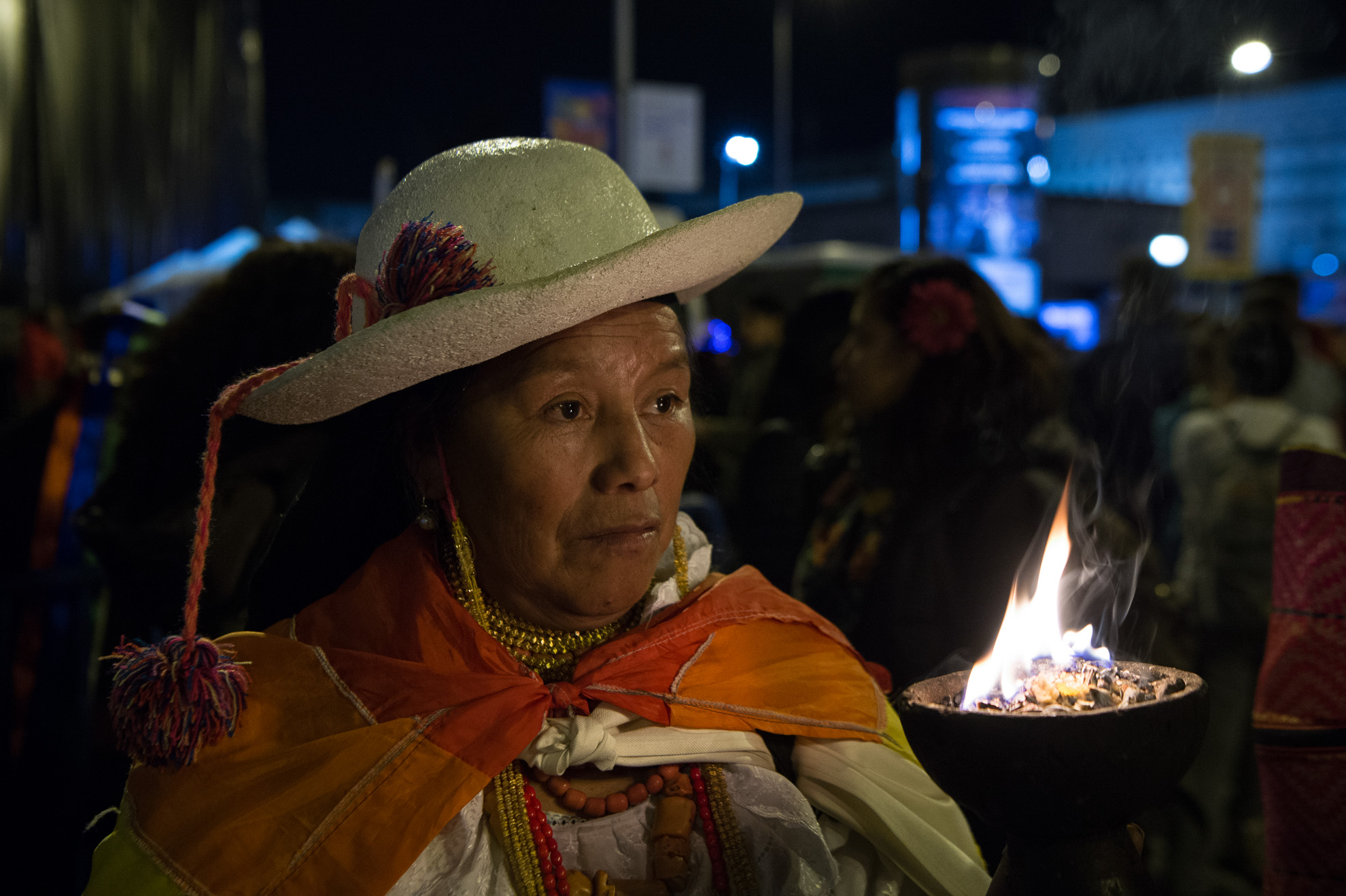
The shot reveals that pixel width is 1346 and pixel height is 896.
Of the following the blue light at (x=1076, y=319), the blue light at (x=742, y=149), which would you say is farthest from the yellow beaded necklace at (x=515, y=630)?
the blue light at (x=1076, y=319)

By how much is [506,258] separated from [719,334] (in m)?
13.9

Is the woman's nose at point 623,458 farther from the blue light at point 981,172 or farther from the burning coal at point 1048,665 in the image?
the blue light at point 981,172

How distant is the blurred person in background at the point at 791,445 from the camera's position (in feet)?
17.8

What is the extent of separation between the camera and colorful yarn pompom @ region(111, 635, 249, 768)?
1552 mm

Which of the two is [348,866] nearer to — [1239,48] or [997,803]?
[997,803]

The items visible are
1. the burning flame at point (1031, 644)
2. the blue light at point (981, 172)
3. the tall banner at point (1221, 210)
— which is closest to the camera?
the burning flame at point (1031, 644)

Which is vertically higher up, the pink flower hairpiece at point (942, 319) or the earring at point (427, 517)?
the pink flower hairpiece at point (942, 319)

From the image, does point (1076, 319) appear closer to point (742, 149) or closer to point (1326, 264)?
point (1326, 264)

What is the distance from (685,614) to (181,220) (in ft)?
38.0

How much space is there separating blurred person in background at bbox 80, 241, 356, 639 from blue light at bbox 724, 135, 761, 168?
1373 cm

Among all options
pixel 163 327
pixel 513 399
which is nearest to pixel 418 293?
pixel 513 399

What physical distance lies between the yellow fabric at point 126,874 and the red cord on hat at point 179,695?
0.14 metres

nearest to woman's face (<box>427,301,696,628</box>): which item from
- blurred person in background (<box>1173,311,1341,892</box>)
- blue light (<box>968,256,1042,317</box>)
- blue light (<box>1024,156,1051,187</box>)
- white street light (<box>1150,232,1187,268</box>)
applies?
blurred person in background (<box>1173,311,1341,892</box>)

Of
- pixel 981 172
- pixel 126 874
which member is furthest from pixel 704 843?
pixel 981 172
